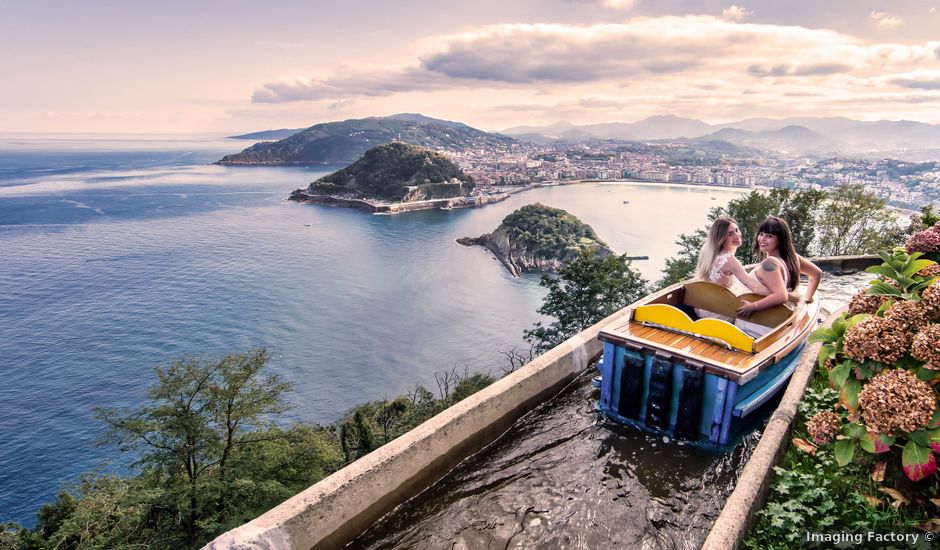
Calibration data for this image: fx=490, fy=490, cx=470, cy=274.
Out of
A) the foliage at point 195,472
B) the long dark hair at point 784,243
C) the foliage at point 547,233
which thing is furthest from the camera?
the foliage at point 547,233

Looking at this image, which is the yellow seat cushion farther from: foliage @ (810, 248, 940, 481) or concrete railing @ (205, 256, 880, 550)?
foliage @ (810, 248, 940, 481)

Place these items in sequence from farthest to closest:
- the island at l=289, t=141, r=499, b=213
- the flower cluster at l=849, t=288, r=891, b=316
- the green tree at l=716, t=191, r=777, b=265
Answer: the island at l=289, t=141, r=499, b=213, the green tree at l=716, t=191, r=777, b=265, the flower cluster at l=849, t=288, r=891, b=316

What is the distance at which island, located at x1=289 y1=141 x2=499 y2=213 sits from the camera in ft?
417

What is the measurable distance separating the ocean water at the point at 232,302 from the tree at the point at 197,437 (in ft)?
64.8

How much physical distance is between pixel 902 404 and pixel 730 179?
166 m

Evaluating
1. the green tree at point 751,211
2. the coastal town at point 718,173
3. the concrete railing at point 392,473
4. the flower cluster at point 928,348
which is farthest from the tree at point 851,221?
the coastal town at point 718,173

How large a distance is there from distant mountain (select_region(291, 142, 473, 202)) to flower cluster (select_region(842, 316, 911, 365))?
417 feet

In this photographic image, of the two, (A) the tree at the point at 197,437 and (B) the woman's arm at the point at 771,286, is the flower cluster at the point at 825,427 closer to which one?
(B) the woman's arm at the point at 771,286

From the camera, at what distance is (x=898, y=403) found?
7.91ft

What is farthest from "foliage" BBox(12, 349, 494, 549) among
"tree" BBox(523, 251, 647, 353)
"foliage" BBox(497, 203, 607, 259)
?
"foliage" BBox(497, 203, 607, 259)

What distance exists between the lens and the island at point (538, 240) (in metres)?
78.3

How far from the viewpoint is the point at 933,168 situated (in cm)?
8419

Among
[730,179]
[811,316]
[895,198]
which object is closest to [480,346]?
[811,316]

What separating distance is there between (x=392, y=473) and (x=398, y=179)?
134 m
